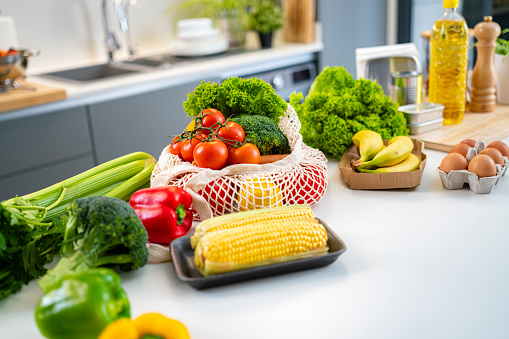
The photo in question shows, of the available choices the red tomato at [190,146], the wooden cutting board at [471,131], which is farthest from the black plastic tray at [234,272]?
the wooden cutting board at [471,131]

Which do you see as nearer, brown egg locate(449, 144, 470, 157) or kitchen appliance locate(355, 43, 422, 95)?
brown egg locate(449, 144, 470, 157)

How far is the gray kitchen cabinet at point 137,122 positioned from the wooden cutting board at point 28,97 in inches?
7.6

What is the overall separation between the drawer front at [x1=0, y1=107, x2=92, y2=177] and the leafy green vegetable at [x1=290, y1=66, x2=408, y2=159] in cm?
126

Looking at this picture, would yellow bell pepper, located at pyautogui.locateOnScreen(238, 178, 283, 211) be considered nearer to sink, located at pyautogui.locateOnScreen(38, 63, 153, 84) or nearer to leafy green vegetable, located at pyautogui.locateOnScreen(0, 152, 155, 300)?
leafy green vegetable, located at pyautogui.locateOnScreen(0, 152, 155, 300)

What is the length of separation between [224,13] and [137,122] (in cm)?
116

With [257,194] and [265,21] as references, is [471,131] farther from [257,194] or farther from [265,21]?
[265,21]

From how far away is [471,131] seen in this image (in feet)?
5.47

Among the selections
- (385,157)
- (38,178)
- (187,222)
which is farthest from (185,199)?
(38,178)

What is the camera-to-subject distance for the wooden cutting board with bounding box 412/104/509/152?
1.58 metres

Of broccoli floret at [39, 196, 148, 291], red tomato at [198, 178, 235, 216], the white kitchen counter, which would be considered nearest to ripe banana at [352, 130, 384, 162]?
red tomato at [198, 178, 235, 216]

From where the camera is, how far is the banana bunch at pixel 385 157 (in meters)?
1.30

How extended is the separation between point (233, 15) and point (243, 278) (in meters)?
2.68

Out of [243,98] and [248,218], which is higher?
[243,98]

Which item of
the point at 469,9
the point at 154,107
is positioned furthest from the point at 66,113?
the point at 469,9
